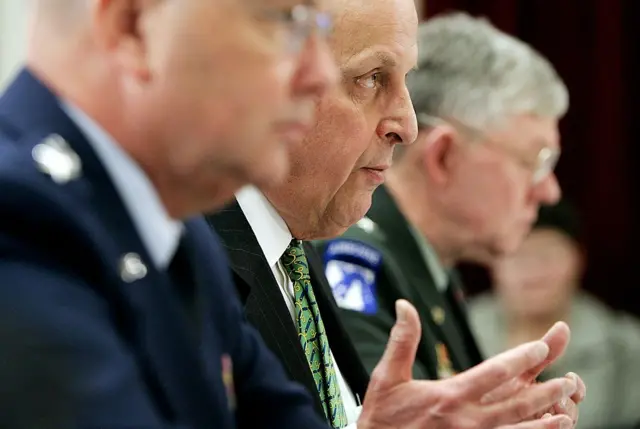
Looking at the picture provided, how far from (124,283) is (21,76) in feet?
0.60

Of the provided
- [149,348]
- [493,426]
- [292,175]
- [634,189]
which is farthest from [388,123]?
[634,189]

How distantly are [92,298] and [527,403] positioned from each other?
543 millimetres

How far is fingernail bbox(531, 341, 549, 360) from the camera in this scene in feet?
3.68

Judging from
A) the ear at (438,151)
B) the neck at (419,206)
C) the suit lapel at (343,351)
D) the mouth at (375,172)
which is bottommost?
the suit lapel at (343,351)

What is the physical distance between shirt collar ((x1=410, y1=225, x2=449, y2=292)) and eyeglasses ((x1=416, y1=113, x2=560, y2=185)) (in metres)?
0.28

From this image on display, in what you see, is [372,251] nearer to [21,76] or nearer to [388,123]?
[388,123]

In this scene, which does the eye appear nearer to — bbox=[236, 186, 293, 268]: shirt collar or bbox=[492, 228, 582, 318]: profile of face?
bbox=[236, 186, 293, 268]: shirt collar

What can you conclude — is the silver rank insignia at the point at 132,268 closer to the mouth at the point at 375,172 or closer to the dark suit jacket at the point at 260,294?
the dark suit jacket at the point at 260,294

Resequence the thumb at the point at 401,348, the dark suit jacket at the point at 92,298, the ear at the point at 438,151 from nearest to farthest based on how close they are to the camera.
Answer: the dark suit jacket at the point at 92,298, the thumb at the point at 401,348, the ear at the point at 438,151

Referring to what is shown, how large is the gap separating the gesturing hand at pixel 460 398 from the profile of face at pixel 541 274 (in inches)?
103

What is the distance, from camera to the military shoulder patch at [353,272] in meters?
1.92

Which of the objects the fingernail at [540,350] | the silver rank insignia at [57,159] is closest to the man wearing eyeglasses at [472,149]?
the fingernail at [540,350]

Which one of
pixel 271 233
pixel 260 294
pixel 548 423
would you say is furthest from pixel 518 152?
→ pixel 548 423

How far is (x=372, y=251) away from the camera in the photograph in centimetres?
199
